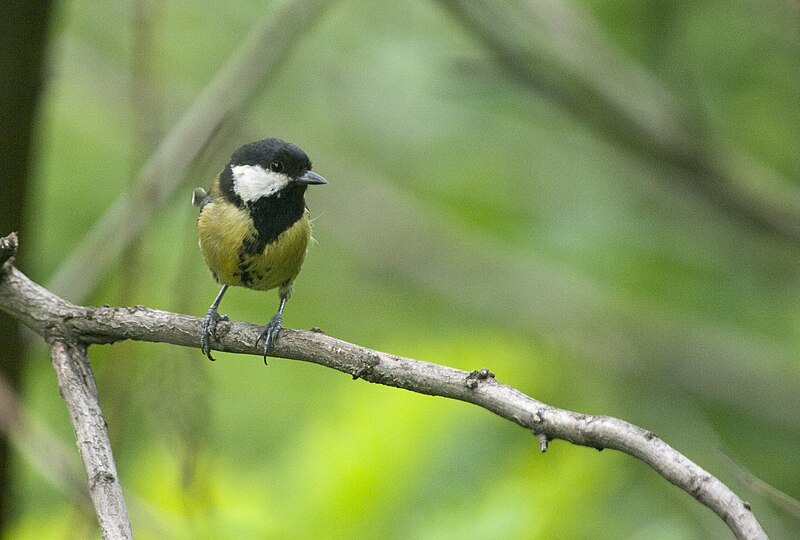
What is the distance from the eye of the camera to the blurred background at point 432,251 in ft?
9.04

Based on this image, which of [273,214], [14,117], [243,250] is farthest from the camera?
[273,214]

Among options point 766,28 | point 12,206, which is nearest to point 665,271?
point 766,28

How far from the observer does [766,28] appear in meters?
4.19

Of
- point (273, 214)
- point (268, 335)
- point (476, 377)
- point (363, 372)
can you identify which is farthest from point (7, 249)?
point (273, 214)

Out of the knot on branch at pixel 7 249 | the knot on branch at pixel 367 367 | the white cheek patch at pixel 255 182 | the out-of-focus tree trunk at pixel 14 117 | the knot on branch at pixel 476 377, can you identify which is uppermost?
the white cheek patch at pixel 255 182

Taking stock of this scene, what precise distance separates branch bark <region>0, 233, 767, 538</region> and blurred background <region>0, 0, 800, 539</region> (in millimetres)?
489

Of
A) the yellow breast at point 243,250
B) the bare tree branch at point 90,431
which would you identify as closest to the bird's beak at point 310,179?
the yellow breast at point 243,250

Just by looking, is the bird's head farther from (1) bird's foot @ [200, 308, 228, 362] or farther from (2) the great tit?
(1) bird's foot @ [200, 308, 228, 362]

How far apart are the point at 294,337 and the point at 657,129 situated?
7.27 feet

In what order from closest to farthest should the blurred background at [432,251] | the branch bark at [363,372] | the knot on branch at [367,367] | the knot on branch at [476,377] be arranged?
1. the branch bark at [363,372]
2. the knot on branch at [476,377]
3. the knot on branch at [367,367]
4. the blurred background at [432,251]

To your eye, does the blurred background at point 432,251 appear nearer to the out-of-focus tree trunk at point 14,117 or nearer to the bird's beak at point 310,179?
the out-of-focus tree trunk at point 14,117

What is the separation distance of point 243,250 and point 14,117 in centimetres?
88

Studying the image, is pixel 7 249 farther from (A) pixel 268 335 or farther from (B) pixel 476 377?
(B) pixel 476 377

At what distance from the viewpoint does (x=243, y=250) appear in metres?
3.57
